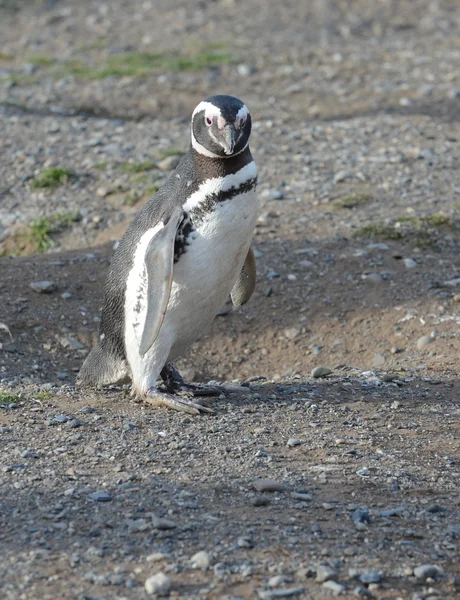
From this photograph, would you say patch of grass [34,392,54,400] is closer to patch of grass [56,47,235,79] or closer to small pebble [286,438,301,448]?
small pebble [286,438,301,448]

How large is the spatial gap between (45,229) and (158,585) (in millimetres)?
3758

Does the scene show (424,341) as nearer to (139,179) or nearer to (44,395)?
(44,395)

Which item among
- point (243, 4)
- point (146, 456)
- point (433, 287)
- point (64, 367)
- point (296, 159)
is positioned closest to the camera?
point (146, 456)

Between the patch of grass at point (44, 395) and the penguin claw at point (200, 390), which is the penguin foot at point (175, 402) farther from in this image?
the patch of grass at point (44, 395)

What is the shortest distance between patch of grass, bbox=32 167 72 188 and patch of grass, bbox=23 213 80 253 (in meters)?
0.45

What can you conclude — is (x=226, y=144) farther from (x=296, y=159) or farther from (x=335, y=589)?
(x=296, y=159)

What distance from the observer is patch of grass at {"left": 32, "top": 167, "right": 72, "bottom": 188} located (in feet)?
21.1

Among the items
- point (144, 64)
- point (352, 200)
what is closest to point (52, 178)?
point (352, 200)

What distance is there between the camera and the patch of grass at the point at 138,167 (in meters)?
6.49

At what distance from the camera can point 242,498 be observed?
2947mm

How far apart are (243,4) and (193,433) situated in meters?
9.04

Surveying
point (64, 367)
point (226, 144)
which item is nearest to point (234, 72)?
point (64, 367)

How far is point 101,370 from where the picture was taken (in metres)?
4.04

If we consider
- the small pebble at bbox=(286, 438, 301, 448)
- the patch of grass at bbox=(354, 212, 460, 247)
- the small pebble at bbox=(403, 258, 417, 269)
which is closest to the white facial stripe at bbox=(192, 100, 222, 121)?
the small pebble at bbox=(286, 438, 301, 448)
